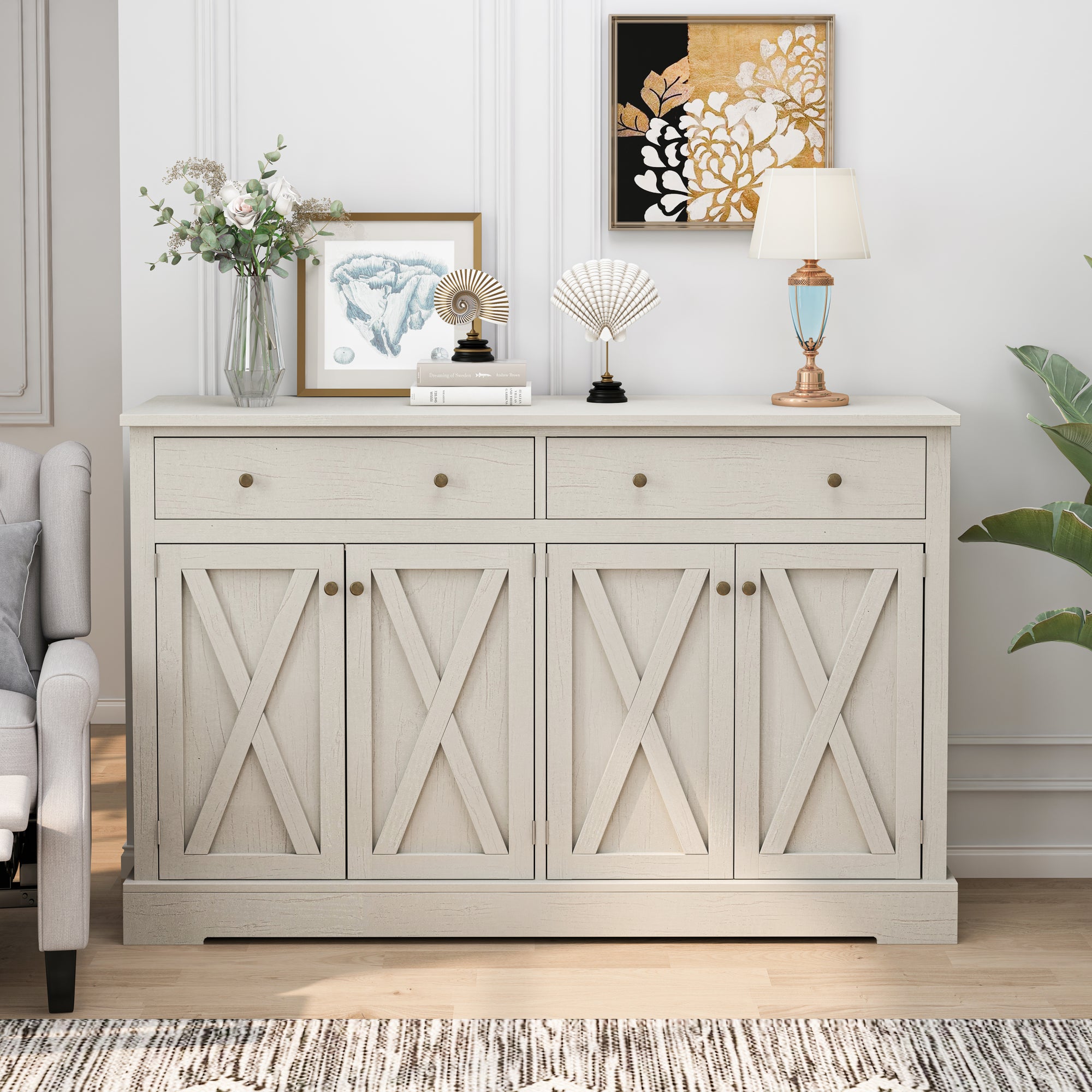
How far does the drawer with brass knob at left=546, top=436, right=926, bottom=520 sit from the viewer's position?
7.80ft

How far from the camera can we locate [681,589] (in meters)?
2.41

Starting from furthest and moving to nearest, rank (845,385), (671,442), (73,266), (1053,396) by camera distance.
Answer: (73,266) < (845,385) < (1053,396) < (671,442)

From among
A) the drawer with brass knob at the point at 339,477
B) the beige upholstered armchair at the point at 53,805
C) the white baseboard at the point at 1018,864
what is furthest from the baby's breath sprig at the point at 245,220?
the white baseboard at the point at 1018,864

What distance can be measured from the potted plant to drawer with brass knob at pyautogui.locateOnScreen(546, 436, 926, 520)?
0.21 m

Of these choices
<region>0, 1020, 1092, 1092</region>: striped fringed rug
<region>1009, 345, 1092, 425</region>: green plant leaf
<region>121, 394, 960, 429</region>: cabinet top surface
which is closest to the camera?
<region>0, 1020, 1092, 1092</region>: striped fringed rug

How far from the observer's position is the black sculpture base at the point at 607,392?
257 cm

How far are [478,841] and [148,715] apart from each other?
28.5 inches

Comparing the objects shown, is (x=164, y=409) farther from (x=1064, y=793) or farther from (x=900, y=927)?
(x=1064, y=793)

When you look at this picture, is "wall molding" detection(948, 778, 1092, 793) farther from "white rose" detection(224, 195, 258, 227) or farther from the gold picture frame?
"white rose" detection(224, 195, 258, 227)

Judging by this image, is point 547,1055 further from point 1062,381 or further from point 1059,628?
point 1062,381

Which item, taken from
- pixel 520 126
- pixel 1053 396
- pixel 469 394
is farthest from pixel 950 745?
pixel 520 126

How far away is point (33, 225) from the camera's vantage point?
3.69m

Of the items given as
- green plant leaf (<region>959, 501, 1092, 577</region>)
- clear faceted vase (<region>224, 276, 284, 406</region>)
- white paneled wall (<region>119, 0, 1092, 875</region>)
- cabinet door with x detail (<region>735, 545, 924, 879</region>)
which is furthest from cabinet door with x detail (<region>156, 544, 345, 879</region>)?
green plant leaf (<region>959, 501, 1092, 577</region>)

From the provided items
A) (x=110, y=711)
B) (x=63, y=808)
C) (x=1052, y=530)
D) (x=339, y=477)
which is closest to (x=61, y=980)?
(x=63, y=808)
